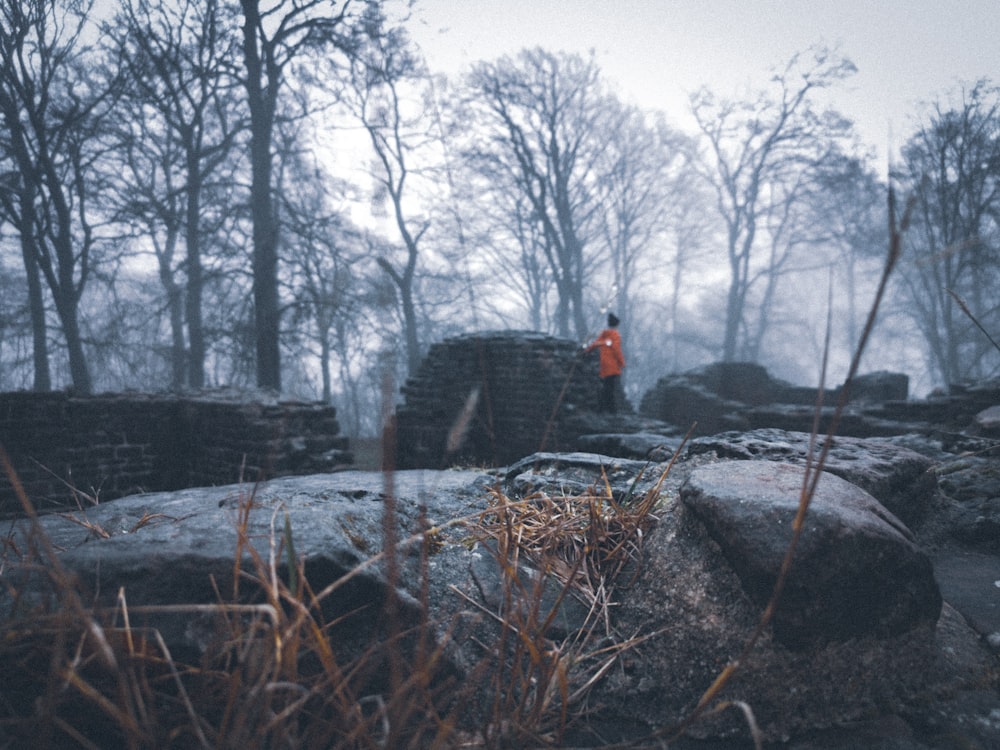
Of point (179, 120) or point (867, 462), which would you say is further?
point (179, 120)

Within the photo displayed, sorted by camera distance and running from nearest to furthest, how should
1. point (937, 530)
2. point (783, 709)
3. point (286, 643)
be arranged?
1. point (286, 643)
2. point (783, 709)
3. point (937, 530)

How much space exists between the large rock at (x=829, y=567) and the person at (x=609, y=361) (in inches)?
269

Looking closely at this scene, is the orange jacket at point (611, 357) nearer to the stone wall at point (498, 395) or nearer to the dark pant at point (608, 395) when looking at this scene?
the dark pant at point (608, 395)

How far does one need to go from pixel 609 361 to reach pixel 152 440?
658 centimetres

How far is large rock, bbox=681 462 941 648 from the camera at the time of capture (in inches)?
45.3

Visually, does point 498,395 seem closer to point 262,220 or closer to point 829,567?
point 262,220

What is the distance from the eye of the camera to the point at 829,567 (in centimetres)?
116

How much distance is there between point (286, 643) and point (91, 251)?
1596 centimetres

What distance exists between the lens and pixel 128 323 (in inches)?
522

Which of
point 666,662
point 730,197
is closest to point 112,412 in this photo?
point 666,662

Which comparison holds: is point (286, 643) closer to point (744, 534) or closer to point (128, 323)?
point (744, 534)

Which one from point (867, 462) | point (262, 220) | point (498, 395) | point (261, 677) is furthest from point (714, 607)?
point (262, 220)

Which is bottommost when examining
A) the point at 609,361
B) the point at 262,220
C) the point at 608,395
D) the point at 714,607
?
the point at 714,607

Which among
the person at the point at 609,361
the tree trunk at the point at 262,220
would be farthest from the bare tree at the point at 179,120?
the person at the point at 609,361
